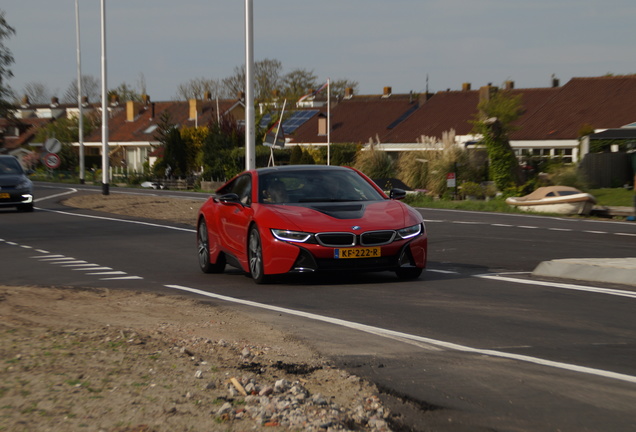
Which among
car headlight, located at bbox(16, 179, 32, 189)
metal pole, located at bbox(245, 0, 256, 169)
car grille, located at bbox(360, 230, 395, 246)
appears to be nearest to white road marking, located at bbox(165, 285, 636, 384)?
car grille, located at bbox(360, 230, 395, 246)

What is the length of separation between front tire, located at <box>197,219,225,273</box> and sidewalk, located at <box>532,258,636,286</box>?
4247 millimetres

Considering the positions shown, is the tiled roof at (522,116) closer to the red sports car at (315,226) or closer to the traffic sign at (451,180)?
the traffic sign at (451,180)

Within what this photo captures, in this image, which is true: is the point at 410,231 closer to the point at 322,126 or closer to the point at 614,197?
the point at 614,197

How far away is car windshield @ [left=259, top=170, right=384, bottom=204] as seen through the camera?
41.5ft

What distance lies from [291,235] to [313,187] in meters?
1.38

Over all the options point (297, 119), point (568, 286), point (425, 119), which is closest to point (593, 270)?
point (568, 286)

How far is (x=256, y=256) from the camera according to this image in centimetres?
1220

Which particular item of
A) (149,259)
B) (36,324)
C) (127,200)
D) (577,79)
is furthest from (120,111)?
(36,324)

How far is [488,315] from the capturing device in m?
8.98

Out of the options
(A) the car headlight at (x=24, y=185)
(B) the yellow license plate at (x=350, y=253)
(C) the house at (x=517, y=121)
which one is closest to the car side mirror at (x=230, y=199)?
(B) the yellow license plate at (x=350, y=253)

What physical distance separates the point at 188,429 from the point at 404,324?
4.00m

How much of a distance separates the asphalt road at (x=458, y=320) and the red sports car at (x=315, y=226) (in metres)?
0.30

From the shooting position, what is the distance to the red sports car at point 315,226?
11492mm

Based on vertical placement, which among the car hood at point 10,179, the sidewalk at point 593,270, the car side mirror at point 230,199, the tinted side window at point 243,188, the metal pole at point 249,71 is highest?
the metal pole at point 249,71
